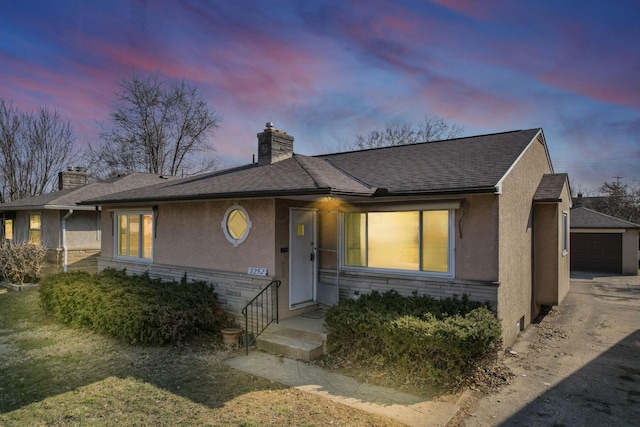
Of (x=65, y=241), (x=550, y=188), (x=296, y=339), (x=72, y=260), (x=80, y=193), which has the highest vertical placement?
(x=80, y=193)

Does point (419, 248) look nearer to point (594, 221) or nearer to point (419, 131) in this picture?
point (594, 221)

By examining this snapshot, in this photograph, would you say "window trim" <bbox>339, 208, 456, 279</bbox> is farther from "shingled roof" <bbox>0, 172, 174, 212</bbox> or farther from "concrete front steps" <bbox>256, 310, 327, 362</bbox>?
"shingled roof" <bbox>0, 172, 174, 212</bbox>

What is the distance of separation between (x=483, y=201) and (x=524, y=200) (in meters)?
2.44

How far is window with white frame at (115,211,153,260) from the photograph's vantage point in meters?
10.2

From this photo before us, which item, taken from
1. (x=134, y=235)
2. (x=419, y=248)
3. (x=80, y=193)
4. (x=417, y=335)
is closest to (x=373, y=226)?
(x=419, y=248)

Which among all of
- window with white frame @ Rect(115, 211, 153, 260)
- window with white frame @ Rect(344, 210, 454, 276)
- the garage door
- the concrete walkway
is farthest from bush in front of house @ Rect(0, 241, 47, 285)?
the garage door

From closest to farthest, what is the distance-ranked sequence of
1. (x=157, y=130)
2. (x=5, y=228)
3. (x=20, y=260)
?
1. (x=20, y=260)
2. (x=5, y=228)
3. (x=157, y=130)

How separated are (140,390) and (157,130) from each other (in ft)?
83.0

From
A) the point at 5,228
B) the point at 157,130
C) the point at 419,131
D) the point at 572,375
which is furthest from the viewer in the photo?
the point at 419,131

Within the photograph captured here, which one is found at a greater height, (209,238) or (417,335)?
(209,238)

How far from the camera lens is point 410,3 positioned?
28.2 ft

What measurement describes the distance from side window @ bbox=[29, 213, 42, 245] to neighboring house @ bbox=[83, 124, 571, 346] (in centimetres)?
698

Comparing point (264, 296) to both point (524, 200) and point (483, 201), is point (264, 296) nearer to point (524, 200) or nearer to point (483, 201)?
point (483, 201)

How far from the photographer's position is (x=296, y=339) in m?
6.81
